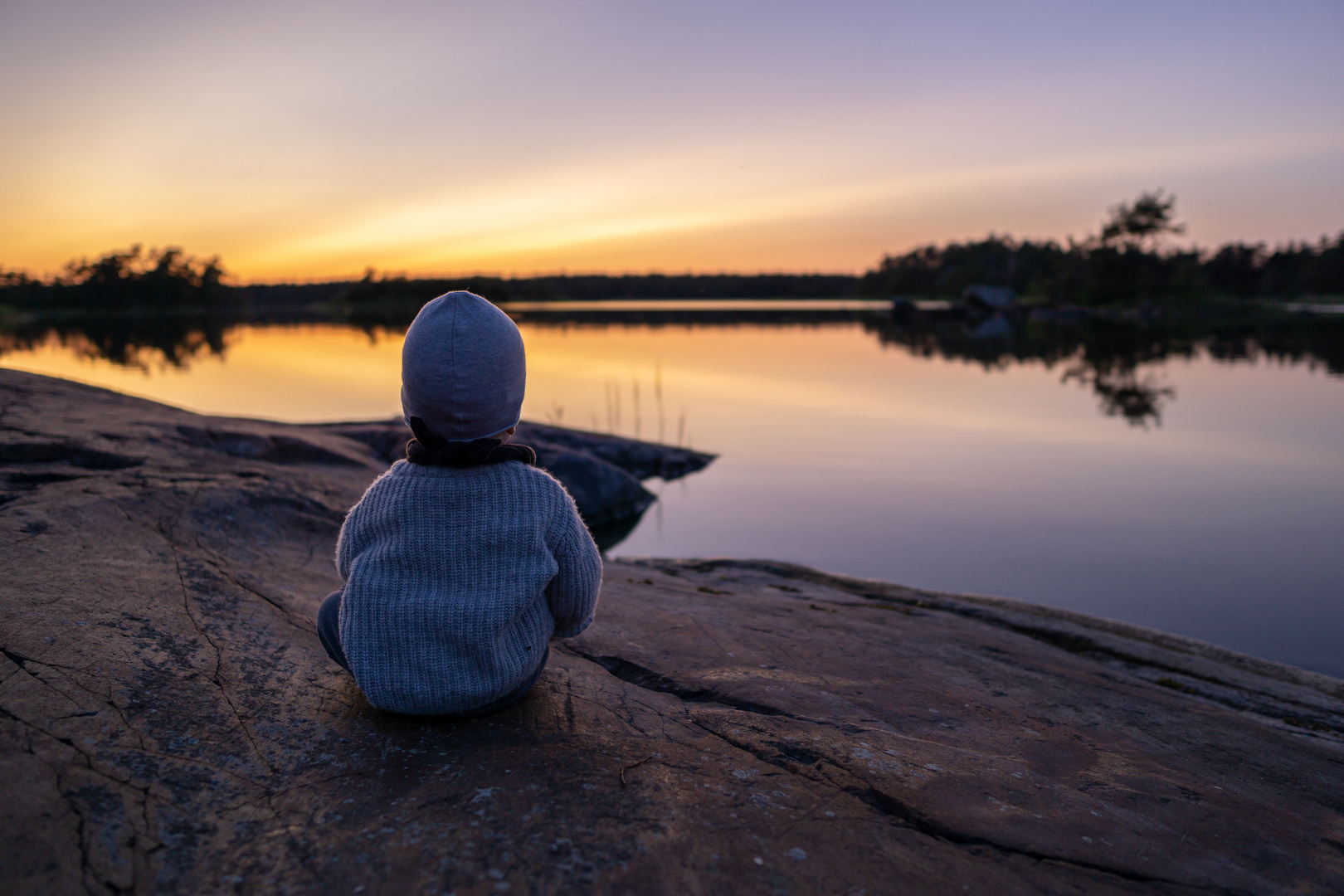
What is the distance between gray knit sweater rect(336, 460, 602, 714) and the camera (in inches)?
84.4

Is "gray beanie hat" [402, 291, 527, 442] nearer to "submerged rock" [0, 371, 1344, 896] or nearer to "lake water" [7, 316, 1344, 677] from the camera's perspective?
"submerged rock" [0, 371, 1344, 896]

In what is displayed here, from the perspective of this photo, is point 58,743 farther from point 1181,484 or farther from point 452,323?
point 1181,484

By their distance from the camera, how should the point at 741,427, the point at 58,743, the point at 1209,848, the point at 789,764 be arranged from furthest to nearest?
1. the point at 741,427
2. the point at 789,764
3. the point at 1209,848
4. the point at 58,743

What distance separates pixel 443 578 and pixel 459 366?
0.62 metres

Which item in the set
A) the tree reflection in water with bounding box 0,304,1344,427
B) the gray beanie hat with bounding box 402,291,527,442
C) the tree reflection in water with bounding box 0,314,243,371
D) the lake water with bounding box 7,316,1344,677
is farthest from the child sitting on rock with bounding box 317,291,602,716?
the tree reflection in water with bounding box 0,314,243,371

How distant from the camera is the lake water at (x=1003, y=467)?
21.9 feet

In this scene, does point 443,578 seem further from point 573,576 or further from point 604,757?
point 604,757

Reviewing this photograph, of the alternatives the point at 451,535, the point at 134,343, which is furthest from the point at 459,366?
the point at 134,343

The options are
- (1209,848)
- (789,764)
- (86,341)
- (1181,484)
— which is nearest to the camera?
(1209,848)

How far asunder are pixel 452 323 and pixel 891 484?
8849 mm

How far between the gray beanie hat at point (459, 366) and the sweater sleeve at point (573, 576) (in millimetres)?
393

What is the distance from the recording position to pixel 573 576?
2.31 meters

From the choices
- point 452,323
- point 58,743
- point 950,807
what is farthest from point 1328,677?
point 58,743

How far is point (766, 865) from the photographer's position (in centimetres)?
173
